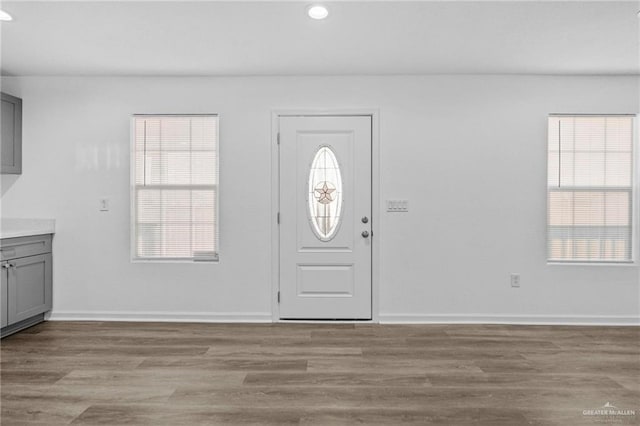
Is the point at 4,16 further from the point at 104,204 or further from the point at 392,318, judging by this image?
the point at 392,318

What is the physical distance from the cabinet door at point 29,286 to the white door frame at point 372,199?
2.13m

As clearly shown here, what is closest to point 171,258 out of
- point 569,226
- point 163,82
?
point 163,82

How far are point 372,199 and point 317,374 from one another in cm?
196

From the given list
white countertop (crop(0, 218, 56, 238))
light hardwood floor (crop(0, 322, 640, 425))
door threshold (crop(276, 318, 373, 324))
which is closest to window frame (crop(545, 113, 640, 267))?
light hardwood floor (crop(0, 322, 640, 425))

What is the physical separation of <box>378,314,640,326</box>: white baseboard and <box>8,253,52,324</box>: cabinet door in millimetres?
3159

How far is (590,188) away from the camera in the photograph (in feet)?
15.2

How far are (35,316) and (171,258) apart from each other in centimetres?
134

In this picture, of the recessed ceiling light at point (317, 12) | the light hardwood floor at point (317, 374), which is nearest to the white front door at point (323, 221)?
the light hardwood floor at point (317, 374)

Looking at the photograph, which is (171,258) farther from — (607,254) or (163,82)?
(607,254)

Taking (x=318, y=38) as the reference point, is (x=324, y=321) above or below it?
below

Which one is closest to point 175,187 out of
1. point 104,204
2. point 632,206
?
point 104,204

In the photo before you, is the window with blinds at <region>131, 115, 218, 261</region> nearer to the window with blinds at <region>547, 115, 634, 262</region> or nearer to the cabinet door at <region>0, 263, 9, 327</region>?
the cabinet door at <region>0, 263, 9, 327</region>

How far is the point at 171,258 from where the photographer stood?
470 cm

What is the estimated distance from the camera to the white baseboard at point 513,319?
180 inches
